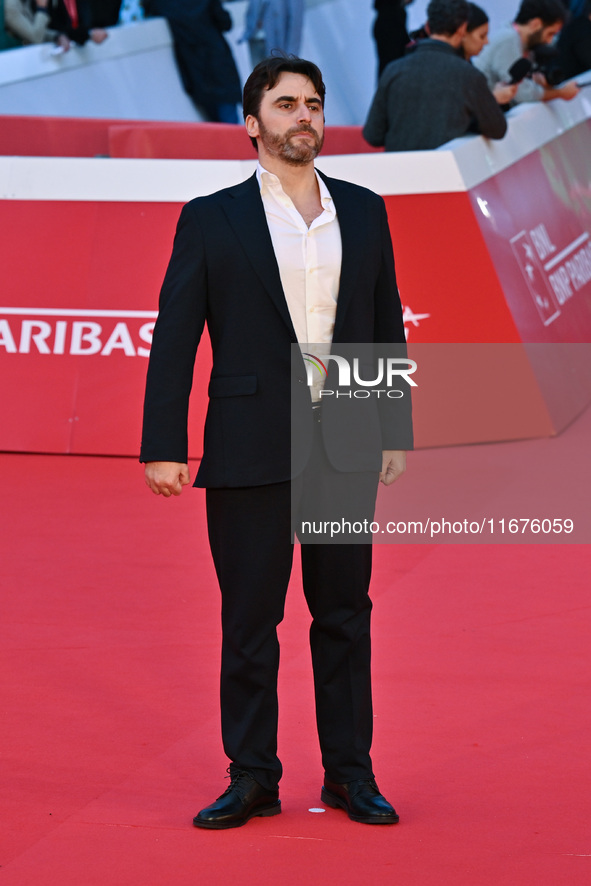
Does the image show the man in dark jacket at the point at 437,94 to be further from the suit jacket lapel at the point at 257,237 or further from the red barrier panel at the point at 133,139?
the suit jacket lapel at the point at 257,237

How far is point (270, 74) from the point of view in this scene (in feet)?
9.98

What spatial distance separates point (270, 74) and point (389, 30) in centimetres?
1006

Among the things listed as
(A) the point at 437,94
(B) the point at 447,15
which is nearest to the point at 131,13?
(B) the point at 447,15

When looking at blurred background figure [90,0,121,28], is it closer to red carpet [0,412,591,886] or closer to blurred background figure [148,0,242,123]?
blurred background figure [148,0,242,123]

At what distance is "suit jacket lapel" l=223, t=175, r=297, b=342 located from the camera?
3008 millimetres

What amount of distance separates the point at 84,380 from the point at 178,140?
67.7 inches

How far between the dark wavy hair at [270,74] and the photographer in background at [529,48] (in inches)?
234

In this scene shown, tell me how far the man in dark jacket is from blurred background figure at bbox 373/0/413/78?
5084mm

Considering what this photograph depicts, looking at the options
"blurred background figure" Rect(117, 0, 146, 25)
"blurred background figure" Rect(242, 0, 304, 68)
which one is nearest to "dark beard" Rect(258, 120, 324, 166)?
"blurred background figure" Rect(242, 0, 304, 68)

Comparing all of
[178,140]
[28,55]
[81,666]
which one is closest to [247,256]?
[81,666]

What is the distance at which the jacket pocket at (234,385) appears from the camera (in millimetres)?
3021

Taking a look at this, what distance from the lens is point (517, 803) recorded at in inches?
125

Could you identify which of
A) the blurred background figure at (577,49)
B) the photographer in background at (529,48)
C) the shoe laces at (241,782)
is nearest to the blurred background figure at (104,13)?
the blurred background figure at (577,49)

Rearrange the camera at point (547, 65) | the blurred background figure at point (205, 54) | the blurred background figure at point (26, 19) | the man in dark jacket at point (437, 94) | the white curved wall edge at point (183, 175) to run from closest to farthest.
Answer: the white curved wall edge at point (183, 175), the man in dark jacket at point (437, 94), the camera at point (547, 65), the blurred background figure at point (26, 19), the blurred background figure at point (205, 54)
